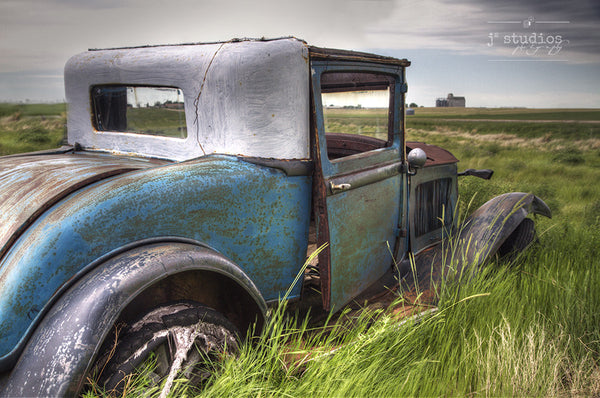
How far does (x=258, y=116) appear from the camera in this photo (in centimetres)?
217

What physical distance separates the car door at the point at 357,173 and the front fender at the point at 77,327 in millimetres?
1021

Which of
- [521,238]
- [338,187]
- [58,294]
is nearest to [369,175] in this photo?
[338,187]

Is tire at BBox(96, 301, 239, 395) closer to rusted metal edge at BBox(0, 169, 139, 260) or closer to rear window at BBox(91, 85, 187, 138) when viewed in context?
rusted metal edge at BBox(0, 169, 139, 260)

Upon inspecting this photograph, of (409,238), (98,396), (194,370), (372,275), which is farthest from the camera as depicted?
(409,238)

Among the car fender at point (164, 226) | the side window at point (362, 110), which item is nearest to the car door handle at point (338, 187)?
the car fender at point (164, 226)

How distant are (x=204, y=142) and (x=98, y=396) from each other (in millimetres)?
1291

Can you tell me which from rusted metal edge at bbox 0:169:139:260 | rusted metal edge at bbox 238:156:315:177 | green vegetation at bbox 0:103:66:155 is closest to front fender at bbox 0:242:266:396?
rusted metal edge at bbox 0:169:139:260

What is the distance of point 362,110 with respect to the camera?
119 inches

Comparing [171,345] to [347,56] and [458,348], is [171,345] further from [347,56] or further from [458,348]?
[347,56]

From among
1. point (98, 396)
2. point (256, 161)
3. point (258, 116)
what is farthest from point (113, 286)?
point (258, 116)

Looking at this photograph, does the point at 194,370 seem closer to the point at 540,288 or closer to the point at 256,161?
the point at 256,161

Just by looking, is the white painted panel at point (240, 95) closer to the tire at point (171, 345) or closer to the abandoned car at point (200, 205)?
the abandoned car at point (200, 205)

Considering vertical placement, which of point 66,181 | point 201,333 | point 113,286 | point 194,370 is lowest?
point 194,370

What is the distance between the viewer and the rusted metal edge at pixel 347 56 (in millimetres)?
2229
